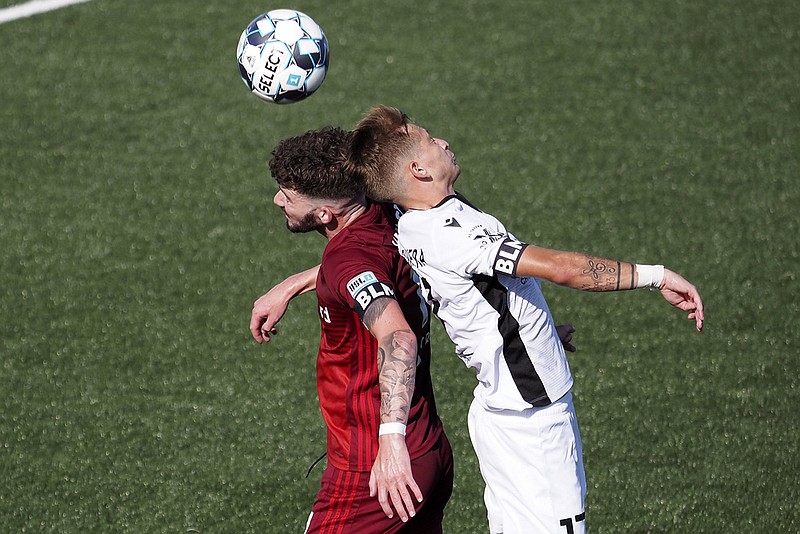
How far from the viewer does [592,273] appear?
367 cm

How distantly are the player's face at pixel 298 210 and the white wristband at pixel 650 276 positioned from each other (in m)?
1.36

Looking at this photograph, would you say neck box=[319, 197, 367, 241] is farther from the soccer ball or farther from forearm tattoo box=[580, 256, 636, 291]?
the soccer ball

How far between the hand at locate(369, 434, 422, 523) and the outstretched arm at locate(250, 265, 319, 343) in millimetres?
1337

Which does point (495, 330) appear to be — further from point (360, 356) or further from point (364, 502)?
point (364, 502)

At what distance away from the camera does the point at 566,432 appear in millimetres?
4164

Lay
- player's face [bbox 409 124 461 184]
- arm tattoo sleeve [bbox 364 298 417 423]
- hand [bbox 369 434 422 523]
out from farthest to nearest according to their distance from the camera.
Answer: player's face [bbox 409 124 461 184], arm tattoo sleeve [bbox 364 298 417 423], hand [bbox 369 434 422 523]

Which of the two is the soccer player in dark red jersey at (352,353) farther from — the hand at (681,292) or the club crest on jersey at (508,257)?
the hand at (681,292)

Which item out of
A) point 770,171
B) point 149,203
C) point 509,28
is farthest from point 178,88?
point 770,171

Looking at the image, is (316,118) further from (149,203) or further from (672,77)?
(672,77)

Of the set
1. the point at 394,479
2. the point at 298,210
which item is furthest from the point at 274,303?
the point at 394,479

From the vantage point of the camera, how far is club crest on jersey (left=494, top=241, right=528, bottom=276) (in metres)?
3.70

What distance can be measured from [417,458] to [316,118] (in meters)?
5.21

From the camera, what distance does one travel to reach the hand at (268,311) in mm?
4688

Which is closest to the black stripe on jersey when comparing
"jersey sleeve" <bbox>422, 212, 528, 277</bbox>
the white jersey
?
the white jersey
